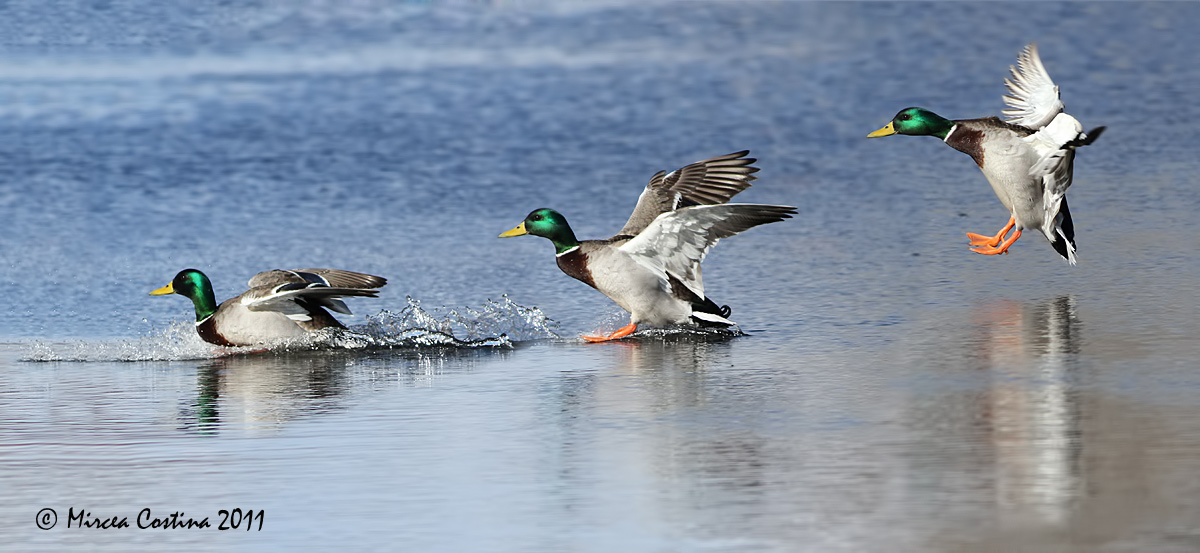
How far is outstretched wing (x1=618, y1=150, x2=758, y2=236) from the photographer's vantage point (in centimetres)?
1145

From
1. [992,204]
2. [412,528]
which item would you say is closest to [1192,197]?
[992,204]

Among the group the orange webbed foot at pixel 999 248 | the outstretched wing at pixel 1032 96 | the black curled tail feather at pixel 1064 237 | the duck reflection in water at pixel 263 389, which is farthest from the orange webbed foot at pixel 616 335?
the outstretched wing at pixel 1032 96

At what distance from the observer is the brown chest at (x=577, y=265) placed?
10.3 m

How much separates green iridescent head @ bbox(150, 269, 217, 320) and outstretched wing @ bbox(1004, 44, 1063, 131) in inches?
223

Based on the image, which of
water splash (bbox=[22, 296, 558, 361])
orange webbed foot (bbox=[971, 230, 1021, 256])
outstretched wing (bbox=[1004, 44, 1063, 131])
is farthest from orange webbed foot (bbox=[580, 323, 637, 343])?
outstretched wing (bbox=[1004, 44, 1063, 131])

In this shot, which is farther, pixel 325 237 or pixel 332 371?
pixel 325 237

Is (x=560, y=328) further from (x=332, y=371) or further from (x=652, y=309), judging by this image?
(x=332, y=371)

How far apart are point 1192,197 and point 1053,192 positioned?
356 cm

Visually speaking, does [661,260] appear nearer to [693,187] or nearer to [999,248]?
[693,187]

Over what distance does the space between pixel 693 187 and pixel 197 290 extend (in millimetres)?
3366

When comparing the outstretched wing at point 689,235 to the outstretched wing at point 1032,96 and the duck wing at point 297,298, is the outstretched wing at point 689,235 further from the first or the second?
the outstretched wing at point 1032,96

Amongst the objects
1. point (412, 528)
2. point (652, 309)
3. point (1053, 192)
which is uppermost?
point (1053, 192)

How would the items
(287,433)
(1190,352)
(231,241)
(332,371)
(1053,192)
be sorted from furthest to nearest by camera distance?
(231,241) < (1053,192) < (332,371) < (1190,352) < (287,433)

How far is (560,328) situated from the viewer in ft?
34.1
